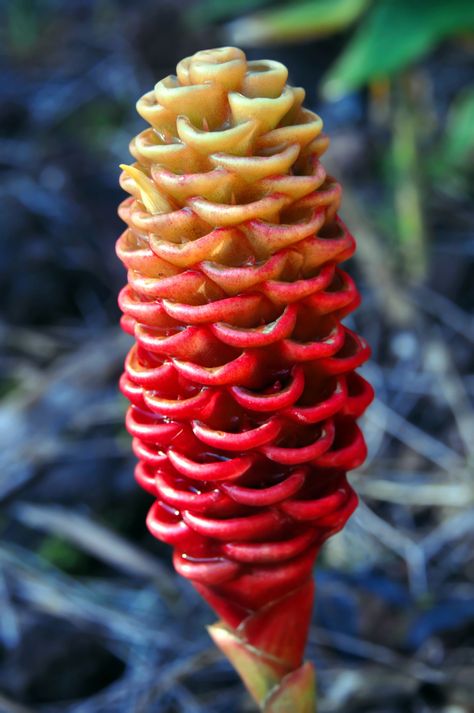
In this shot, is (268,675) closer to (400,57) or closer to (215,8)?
(400,57)

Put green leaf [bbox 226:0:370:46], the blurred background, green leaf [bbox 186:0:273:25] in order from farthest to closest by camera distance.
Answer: green leaf [bbox 186:0:273:25], green leaf [bbox 226:0:370:46], the blurred background

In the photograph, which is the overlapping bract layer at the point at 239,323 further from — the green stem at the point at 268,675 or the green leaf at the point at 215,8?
the green leaf at the point at 215,8

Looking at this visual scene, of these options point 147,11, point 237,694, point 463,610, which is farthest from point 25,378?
point 147,11

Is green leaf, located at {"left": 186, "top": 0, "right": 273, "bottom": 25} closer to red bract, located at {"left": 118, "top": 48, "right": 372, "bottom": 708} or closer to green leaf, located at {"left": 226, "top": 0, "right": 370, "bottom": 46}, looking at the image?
green leaf, located at {"left": 226, "top": 0, "right": 370, "bottom": 46}

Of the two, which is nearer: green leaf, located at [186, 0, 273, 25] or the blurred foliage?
the blurred foliage

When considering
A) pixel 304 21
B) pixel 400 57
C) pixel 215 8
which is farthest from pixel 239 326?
pixel 215 8

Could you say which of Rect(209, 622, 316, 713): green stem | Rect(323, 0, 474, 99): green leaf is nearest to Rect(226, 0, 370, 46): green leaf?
Rect(323, 0, 474, 99): green leaf

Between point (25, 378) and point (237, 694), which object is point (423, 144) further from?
point (237, 694)
